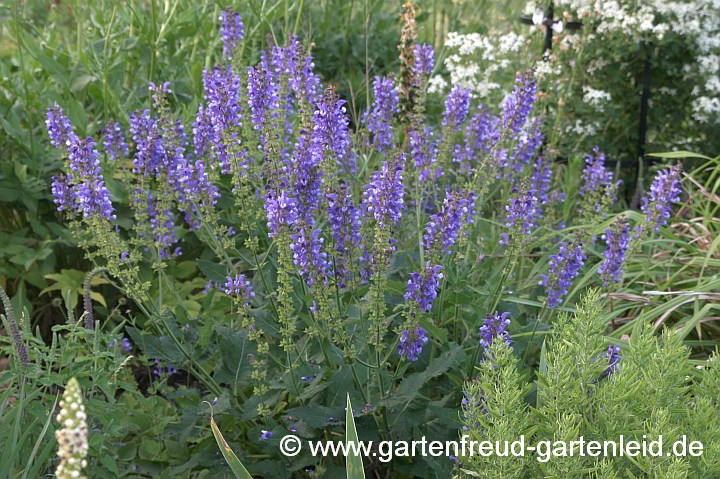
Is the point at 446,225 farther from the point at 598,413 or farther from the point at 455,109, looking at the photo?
A: the point at 455,109

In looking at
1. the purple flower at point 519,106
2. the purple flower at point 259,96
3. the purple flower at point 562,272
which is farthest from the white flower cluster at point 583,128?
the purple flower at point 259,96

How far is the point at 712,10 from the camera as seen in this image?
510 centimetres

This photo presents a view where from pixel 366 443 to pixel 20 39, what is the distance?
288cm

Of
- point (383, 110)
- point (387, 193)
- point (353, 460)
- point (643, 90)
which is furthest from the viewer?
point (643, 90)

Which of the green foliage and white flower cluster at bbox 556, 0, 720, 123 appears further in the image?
white flower cluster at bbox 556, 0, 720, 123

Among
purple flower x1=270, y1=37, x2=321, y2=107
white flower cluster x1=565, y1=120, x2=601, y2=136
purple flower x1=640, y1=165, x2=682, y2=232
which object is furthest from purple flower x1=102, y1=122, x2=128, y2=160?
white flower cluster x1=565, y1=120, x2=601, y2=136

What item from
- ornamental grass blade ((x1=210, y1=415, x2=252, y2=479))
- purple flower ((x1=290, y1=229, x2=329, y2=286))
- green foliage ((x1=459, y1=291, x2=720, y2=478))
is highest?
purple flower ((x1=290, y1=229, x2=329, y2=286))

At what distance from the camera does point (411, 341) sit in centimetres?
240

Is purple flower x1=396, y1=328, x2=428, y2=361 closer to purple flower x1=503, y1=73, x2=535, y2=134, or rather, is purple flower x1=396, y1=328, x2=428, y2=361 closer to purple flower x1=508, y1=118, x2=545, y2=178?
purple flower x1=503, y1=73, x2=535, y2=134

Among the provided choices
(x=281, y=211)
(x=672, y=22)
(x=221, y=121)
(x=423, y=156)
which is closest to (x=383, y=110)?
(x=423, y=156)

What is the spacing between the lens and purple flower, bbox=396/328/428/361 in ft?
7.84

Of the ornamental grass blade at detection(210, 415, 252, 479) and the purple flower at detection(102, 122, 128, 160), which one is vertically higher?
the purple flower at detection(102, 122, 128, 160)

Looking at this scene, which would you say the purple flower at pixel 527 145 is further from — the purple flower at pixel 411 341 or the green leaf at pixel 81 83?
the green leaf at pixel 81 83

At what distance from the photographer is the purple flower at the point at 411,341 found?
2.39 m
